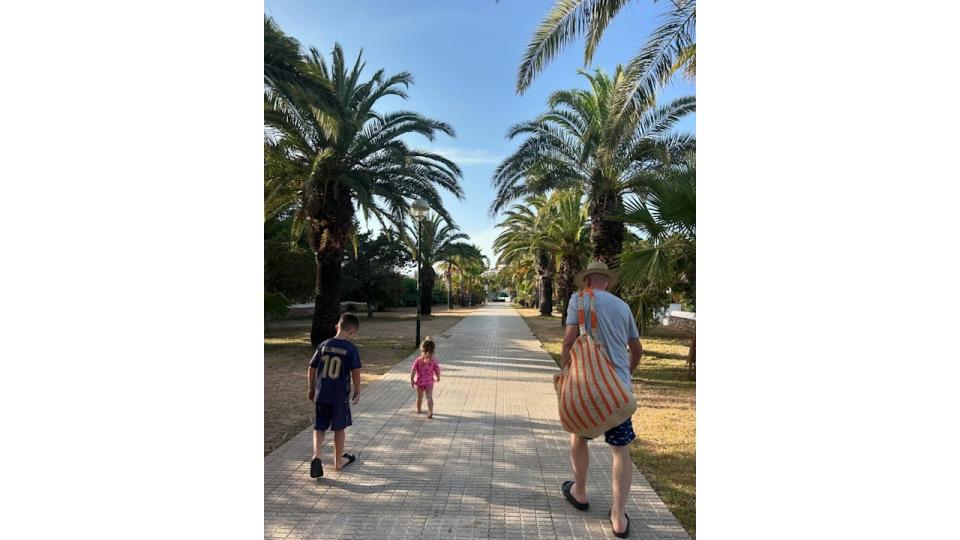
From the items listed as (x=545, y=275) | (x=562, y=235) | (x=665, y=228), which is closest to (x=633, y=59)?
(x=665, y=228)

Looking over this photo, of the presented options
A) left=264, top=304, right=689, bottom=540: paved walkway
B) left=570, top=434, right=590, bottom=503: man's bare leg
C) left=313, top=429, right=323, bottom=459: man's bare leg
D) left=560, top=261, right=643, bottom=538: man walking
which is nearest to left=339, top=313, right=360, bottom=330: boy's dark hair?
left=313, top=429, right=323, bottom=459: man's bare leg

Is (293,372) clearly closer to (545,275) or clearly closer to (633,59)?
(633,59)

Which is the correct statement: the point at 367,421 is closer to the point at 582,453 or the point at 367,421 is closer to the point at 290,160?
the point at 582,453

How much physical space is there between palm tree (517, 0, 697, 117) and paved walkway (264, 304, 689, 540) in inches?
191

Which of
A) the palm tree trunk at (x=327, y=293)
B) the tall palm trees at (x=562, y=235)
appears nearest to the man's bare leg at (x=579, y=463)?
the palm tree trunk at (x=327, y=293)

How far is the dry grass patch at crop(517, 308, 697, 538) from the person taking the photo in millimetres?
3824

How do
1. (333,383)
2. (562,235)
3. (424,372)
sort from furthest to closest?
(562,235) < (424,372) < (333,383)

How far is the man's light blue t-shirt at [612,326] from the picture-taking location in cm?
312

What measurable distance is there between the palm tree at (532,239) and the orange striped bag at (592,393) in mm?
19699

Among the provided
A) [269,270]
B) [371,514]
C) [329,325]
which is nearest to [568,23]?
[371,514]

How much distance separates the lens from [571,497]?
356 centimetres

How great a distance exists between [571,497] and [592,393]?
1.15m

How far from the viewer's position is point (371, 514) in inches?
134

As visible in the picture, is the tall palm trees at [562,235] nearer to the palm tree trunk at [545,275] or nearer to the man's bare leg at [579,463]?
the palm tree trunk at [545,275]
